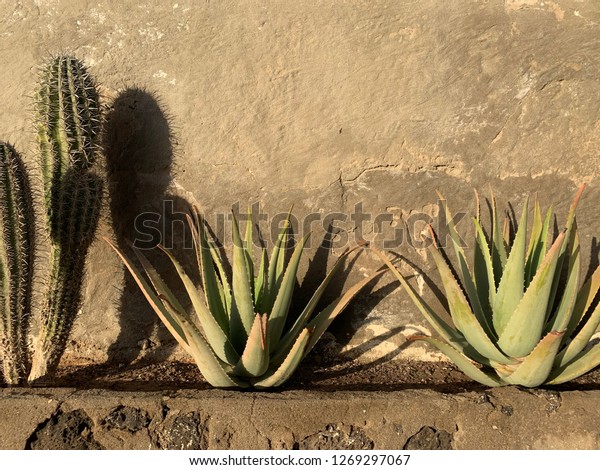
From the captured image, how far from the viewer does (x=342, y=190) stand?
3.06m

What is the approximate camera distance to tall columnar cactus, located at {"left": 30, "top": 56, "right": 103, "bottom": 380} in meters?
2.73

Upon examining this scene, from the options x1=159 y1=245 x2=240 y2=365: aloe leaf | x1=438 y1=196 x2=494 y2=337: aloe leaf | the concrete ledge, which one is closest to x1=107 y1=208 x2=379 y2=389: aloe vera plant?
x1=159 y1=245 x2=240 y2=365: aloe leaf

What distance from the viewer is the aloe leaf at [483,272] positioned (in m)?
2.73

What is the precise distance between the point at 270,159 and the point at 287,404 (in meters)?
1.21

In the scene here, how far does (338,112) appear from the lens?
303cm

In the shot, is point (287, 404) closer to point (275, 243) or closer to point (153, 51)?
point (275, 243)

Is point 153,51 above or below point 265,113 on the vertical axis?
above

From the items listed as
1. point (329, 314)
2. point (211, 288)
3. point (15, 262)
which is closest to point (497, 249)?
point (329, 314)

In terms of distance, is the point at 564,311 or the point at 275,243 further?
the point at 275,243

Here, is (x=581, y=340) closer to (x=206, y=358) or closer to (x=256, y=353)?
(x=256, y=353)

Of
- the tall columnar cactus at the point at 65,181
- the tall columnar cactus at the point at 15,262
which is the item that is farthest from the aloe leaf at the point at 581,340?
the tall columnar cactus at the point at 15,262

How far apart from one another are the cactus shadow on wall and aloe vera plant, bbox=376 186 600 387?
4.05 feet
